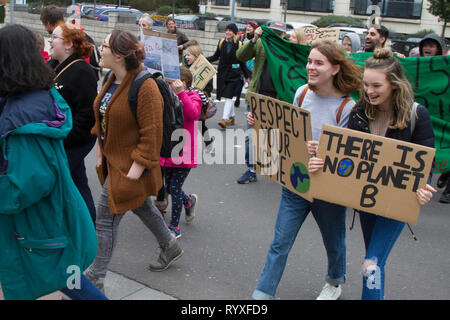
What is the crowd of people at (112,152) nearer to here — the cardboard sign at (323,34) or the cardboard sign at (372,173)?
the cardboard sign at (372,173)

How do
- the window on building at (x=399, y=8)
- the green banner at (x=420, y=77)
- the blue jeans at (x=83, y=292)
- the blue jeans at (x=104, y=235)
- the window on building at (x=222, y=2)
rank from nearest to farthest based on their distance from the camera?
the blue jeans at (x=83, y=292) → the blue jeans at (x=104, y=235) → the green banner at (x=420, y=77) → the window on building at (x=399, y=8) → the window on building at (x=222, y=2)

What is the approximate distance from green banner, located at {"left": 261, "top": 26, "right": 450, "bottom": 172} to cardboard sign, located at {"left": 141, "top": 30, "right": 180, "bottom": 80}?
2.15 m

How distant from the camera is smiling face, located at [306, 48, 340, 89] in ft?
10.8

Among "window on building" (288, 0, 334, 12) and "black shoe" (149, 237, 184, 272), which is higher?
"window on building" (288, 0, 334, 12)

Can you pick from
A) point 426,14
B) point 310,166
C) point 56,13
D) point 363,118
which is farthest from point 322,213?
point 426,14

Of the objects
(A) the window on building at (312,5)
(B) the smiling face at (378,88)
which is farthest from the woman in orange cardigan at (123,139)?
(A) the window on building at (312,5)

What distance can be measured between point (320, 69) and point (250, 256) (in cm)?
182

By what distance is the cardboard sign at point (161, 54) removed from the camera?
166 inches

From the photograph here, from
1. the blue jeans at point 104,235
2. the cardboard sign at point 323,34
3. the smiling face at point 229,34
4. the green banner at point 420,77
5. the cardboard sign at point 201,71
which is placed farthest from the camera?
the smiling face at point 229,34

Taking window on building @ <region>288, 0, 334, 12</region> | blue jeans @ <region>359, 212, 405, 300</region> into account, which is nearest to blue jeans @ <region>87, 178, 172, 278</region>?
blue jeans @ <region>359, 212, 405, 300</region>

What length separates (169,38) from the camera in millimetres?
4301

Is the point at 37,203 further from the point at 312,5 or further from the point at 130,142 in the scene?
the point at 312,5

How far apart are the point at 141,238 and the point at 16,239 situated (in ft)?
7.44

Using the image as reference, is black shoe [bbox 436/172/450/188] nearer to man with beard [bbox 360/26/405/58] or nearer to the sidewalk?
man with beard [bbox 360/26/405/58]
